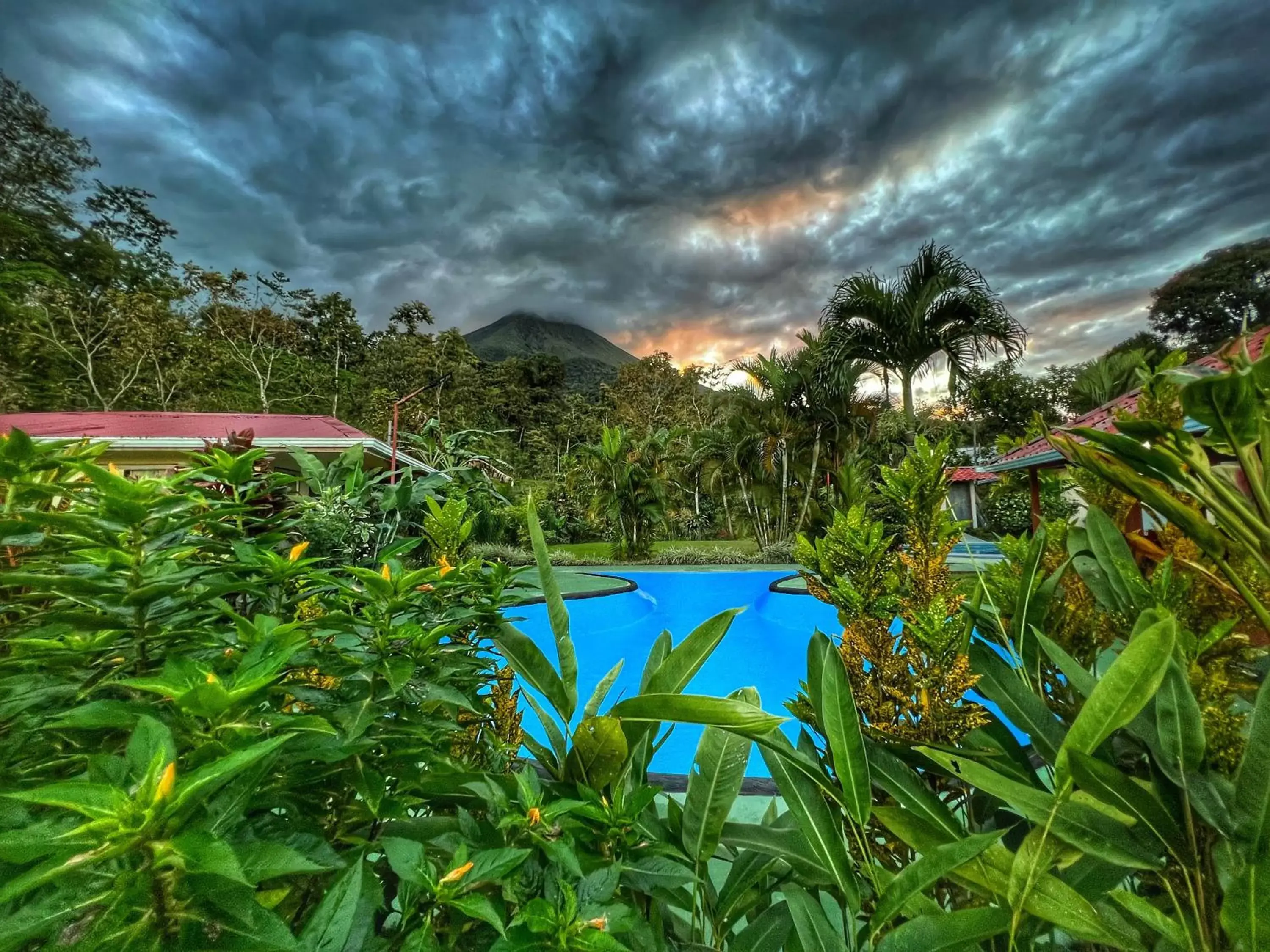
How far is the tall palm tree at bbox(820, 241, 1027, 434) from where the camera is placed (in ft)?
27.1

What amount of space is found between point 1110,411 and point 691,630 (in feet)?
10.2

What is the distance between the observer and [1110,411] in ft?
9.82

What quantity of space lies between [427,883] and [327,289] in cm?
2800

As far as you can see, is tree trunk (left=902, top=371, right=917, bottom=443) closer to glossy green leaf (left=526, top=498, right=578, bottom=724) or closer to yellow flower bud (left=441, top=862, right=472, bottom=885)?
glossy green leaf (left=526, top=498, right=578, bottom=724)

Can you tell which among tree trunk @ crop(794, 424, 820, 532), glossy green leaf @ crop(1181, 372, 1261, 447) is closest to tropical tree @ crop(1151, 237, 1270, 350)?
tree trunk @ crop(794, 424, 820, 532)

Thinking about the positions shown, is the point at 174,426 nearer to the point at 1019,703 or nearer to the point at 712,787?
the point at 712,787

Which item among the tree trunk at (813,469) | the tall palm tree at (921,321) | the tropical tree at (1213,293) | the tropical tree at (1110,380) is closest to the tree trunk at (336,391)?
the tree trunk at (813,469)

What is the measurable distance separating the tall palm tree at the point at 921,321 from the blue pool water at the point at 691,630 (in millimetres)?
4280

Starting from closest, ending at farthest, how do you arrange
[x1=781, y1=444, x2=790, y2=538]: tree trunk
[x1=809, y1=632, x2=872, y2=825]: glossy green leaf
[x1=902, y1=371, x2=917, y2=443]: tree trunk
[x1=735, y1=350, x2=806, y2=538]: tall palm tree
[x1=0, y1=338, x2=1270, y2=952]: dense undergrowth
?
1. [x1=0, y1=338, x2=1270, y2=952]: dense undergrowth
2. [x1=809, y1=632, x2=872, y2=825]: glossy green leaf
3. [x1=902, y1=371, x2=917, y2=443]: tree trunk
4. [x1=735, y1=350, x2=806, y2=538]: tall palm tree
5. [x1=781, y1=444, x2=790, y2=538]: tree trunk

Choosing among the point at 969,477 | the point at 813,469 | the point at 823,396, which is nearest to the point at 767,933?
the point at 823,396

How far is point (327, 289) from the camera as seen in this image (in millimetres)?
22766

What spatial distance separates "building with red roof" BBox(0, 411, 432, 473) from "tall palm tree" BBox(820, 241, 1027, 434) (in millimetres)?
8512

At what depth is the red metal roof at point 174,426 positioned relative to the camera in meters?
7.27

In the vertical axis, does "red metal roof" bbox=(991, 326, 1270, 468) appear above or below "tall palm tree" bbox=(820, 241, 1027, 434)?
below
